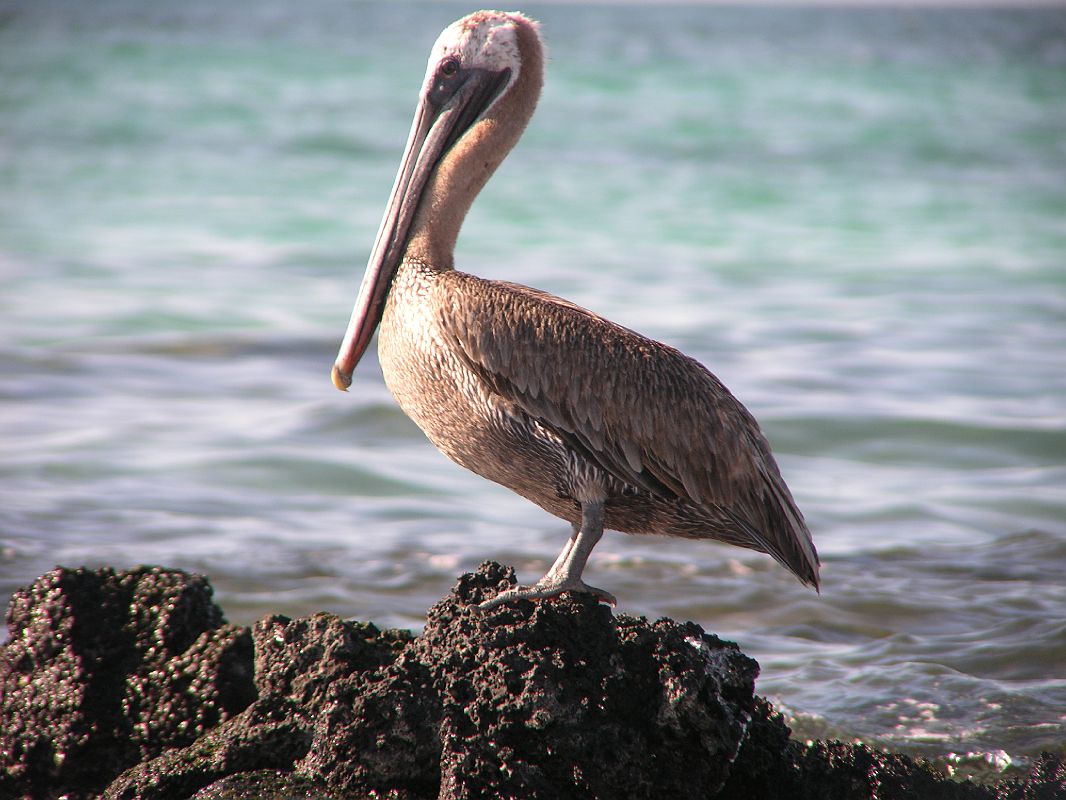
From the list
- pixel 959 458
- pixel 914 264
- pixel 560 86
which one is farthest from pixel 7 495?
pixel 560 86

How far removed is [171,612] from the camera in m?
3.74

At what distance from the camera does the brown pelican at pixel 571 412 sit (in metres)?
3.72

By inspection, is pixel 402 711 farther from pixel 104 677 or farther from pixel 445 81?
pixel 445 81

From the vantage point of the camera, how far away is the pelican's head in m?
4.11

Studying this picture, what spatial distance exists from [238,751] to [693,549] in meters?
3.43

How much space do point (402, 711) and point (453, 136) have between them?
1.93 metres

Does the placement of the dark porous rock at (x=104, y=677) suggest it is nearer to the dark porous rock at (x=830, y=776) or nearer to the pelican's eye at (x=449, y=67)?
the dark porous rock at (x=830, y=776)

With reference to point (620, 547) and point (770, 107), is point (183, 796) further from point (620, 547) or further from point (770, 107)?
point (770, 107)

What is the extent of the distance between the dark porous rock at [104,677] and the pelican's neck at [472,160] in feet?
4.10

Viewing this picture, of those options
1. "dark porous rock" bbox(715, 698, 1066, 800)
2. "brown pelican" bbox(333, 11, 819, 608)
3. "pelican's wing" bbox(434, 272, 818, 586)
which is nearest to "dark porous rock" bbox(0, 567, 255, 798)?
"brown pelican" bbox(333, 11, 819, 608)

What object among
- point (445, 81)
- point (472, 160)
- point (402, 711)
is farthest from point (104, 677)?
point (445, 81)

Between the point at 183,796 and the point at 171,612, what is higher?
the point at 171,612

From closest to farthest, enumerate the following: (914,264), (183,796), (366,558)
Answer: (183,796) → (366,558) → (914,264)

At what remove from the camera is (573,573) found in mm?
3525
